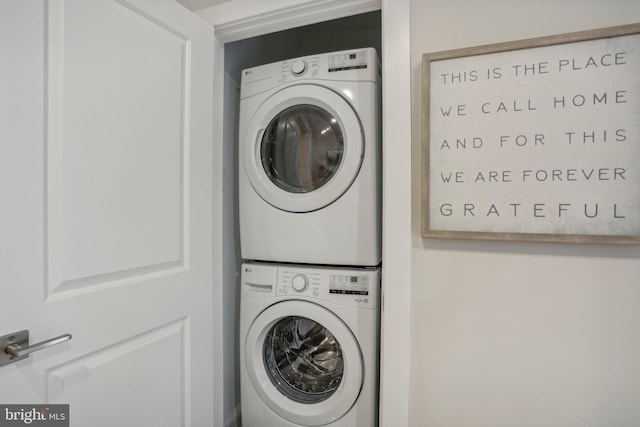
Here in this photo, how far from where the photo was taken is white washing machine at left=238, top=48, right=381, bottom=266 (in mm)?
1328

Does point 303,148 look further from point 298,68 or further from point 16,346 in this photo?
point 16,346

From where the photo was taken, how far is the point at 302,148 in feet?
4.92

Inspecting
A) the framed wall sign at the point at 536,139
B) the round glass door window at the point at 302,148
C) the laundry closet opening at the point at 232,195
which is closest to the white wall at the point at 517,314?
the framed wall sign at the point at 536,139

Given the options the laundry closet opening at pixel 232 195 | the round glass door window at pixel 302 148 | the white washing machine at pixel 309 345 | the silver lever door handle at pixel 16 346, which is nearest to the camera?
the silver lever door handle at pixel 16 346

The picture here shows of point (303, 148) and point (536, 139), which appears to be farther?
A: point (303, 148)

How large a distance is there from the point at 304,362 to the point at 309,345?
0.09 metres

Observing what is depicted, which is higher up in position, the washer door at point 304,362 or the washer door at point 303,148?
the washer door at point 303,148

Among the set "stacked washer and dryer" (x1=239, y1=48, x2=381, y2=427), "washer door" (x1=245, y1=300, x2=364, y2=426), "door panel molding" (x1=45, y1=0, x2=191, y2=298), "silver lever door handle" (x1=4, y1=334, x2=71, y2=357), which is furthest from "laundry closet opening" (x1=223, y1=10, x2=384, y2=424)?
"silver lever door handle" (x1=4, y1=334, x2=71, y2=357)

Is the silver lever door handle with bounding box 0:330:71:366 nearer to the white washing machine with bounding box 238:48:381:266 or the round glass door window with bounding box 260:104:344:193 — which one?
the white washing machine with bounding box 238:48:381:266

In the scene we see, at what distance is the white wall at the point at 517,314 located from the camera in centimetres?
93

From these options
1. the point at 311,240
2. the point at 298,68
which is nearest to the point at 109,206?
the point at 311,240

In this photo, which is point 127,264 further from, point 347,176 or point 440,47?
point 440,47

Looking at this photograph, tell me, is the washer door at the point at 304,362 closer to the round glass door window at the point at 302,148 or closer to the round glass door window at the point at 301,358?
the round glass door window at the point at 301,358

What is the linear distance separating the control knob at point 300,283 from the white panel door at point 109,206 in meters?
0.37
